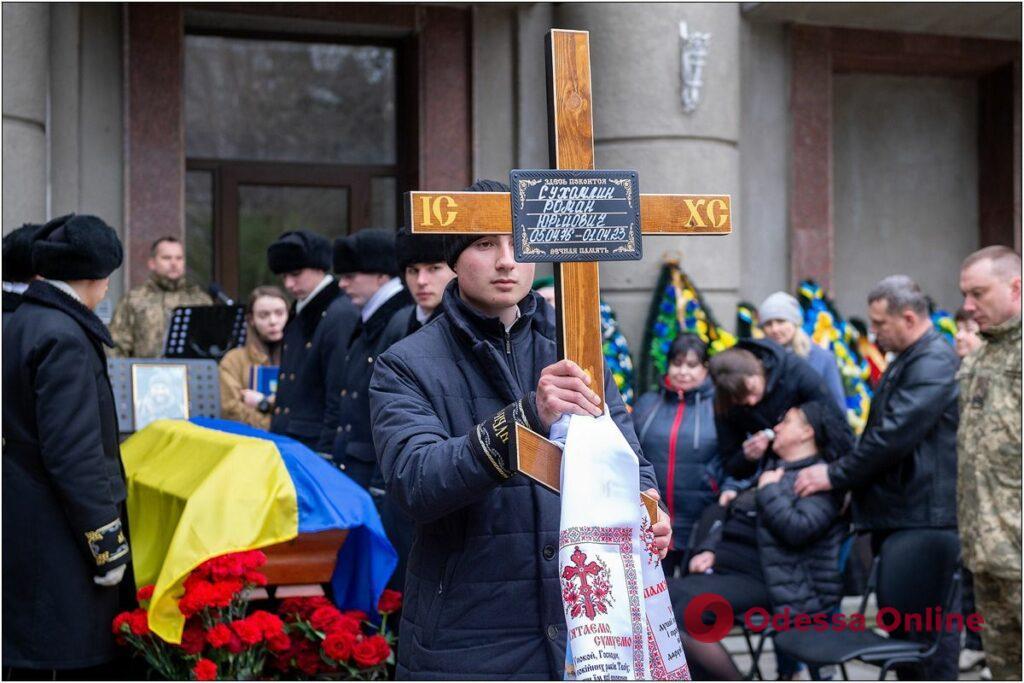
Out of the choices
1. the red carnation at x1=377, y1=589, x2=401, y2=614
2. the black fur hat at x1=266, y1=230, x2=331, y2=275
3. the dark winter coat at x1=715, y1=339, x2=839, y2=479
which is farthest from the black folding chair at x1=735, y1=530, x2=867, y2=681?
the black fur hat at x1=266, y1=230, x2=331, y2=275

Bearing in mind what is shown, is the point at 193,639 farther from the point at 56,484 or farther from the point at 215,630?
the point at 56,484

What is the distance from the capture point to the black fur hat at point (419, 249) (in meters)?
4.62

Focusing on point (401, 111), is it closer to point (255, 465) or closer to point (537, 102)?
point (537, 102)

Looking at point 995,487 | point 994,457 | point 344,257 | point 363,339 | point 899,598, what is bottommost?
point 899,598

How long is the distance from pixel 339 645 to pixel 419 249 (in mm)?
1562

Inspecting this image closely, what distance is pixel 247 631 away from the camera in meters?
4.75

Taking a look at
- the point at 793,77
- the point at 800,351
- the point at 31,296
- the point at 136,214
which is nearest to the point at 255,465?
the point at 31,296

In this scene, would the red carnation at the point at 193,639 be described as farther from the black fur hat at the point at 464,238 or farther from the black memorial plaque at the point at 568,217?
the black memorial plaque at the point at 568,217

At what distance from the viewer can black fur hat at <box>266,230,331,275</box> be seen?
659 centimetres

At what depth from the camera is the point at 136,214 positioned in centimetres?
959

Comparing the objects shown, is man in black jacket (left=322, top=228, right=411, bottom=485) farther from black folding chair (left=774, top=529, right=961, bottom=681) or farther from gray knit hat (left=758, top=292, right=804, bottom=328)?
gray knit hat (left=758, top=292, right=804, bottom=328)

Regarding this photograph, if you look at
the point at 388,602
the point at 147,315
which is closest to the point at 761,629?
the point at 388,602

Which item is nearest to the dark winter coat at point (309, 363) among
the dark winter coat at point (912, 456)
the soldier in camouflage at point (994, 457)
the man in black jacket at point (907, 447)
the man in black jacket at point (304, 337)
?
the man in black jacket at point (304, 337)

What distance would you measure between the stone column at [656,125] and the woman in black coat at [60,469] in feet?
18.8
